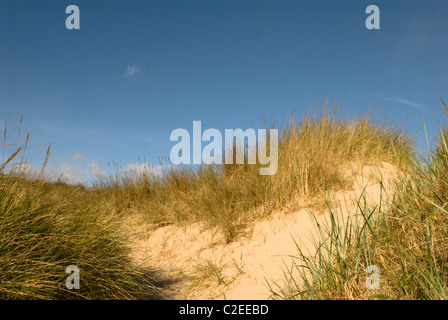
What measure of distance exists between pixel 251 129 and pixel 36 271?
440cm

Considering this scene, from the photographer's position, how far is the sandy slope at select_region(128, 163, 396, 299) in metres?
3.58

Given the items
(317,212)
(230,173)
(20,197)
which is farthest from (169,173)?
(20,197)

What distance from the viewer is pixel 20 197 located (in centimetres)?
280

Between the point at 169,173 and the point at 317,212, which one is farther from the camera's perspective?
the point at 169,173

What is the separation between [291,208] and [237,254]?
1050 millimetres

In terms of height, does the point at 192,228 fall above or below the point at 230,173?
below

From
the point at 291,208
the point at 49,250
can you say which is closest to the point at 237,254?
the point at 291,208

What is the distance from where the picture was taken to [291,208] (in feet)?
14.8

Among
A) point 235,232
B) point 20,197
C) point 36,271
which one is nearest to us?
point 36,271

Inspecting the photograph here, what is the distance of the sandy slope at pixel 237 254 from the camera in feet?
11.7

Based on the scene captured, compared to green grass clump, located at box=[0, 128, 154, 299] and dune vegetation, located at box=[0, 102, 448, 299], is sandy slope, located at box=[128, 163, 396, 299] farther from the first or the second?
green grass clump, located at box=[0, 128, 154, 299]

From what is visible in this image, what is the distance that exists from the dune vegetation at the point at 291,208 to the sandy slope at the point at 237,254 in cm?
19

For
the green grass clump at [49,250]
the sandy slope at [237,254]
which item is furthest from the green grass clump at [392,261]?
the green grass clump at [49,250]
